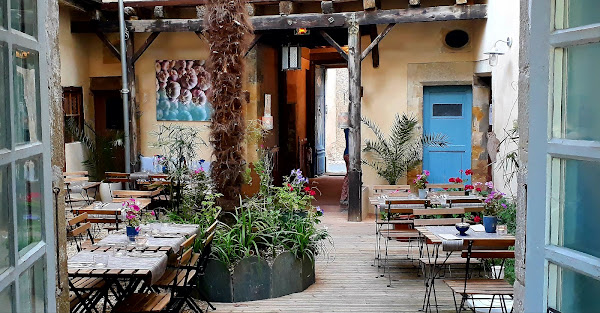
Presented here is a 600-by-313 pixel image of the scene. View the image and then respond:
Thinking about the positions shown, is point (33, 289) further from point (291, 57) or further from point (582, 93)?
point (291, 57)

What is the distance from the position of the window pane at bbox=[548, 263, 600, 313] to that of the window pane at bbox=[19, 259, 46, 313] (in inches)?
73.0

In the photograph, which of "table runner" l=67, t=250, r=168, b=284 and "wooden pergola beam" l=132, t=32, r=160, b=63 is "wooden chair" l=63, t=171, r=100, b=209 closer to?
"wooden pergola beam" l=132, t=32, r=160, b=63

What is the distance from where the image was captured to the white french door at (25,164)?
213cm

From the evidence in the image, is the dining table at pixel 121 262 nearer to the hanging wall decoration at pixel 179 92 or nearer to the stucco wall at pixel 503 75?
the stucco wall at pixel 503 75

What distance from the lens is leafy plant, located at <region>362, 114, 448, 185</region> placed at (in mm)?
11344

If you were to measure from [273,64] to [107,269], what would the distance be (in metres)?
9.61

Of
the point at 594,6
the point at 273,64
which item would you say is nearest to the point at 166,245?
the point at 594,6

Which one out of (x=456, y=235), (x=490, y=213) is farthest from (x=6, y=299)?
(x=490, y=213)

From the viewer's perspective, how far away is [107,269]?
4.72m

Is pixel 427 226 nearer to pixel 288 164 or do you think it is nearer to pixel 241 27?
pixel 241 27

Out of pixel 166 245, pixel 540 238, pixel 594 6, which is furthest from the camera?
pixel 166 245

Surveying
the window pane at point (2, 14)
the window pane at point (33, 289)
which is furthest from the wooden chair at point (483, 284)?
the window pane at point (2, 14)

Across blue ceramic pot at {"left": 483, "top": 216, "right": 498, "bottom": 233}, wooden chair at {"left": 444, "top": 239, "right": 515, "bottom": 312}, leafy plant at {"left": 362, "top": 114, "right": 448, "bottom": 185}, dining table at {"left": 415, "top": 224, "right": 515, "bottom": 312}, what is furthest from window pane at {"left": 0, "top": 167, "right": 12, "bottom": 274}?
leafy plant at {"left": 362, "top": 114, "right": 448, "bottom": 185}

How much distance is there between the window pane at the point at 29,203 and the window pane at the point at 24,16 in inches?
18.7
